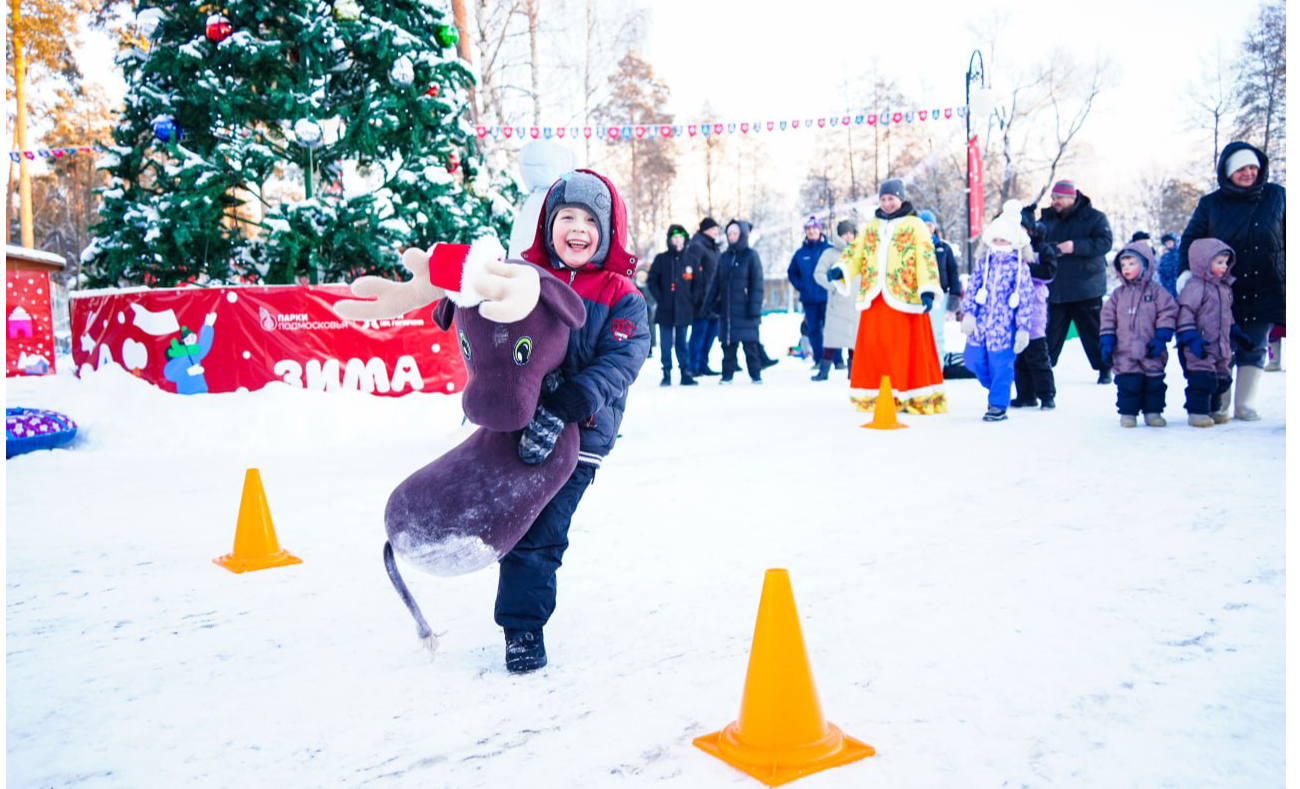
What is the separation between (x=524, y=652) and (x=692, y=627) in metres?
0.65

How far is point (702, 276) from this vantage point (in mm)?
12539

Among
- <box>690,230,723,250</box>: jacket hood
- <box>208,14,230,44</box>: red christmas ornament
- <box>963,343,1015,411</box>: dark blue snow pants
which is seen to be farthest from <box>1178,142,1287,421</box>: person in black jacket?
<box>208,14,230,44</box>: red christmas ornament

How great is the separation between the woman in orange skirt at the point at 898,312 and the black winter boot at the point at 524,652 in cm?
623

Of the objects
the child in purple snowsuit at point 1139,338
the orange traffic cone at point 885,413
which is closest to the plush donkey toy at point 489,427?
the orange traffic cone at point 885,413

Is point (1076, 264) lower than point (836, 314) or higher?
higher

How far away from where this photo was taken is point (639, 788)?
7.63ft

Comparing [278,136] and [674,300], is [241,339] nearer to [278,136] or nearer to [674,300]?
[278,136]

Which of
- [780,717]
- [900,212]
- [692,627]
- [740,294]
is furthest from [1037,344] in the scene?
[780,717]

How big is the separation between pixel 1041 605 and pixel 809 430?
460 cm

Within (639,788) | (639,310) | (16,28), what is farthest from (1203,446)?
(16,28)

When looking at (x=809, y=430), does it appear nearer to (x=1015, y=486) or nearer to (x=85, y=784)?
(x=1015, y=486)

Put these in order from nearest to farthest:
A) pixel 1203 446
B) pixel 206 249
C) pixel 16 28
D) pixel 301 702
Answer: pixel 301 702 → pixel 1203 446 → pixel 206 249 → pixel 16 28

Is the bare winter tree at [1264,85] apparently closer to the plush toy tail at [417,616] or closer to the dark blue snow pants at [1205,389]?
the dark blue snow pants at [1205,389]

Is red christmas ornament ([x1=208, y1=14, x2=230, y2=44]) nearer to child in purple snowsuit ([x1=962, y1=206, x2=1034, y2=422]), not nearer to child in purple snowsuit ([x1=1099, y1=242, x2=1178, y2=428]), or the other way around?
child in purple snowsuit ([x1=962, y1=206, x2=1034, y2=422])
